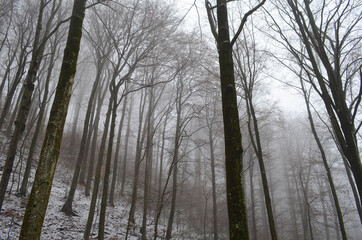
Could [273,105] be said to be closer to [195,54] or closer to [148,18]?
[195,54]

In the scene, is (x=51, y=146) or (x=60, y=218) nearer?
(x=51, y=146)

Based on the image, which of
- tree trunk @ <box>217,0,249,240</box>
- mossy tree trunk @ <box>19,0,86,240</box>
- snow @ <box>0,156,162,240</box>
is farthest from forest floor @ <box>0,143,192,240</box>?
tree trunk @ <box>217,0,249,240</box>

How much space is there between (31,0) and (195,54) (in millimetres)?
7198

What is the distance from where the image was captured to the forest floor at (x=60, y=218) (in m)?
5.44

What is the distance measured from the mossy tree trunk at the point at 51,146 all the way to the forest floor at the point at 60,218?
11.0 ft

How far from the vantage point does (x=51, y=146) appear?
2.45m

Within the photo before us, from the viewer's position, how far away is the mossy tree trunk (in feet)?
7.11

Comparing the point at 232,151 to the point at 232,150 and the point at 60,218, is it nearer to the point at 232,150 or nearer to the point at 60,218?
the point at 232,150

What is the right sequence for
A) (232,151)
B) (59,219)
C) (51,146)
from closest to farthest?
(232,151)
(51,146)
(59,219)

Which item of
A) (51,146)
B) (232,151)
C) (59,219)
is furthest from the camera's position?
(59,219)

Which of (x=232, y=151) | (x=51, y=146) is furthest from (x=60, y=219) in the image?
(x=232, y=151)

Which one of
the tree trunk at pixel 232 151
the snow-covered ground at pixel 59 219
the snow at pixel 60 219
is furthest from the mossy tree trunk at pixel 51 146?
the snow at pixel 60 219

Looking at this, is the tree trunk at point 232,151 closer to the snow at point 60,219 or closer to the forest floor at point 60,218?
the forest floor at point 60,218

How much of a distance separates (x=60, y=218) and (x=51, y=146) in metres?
5.96
